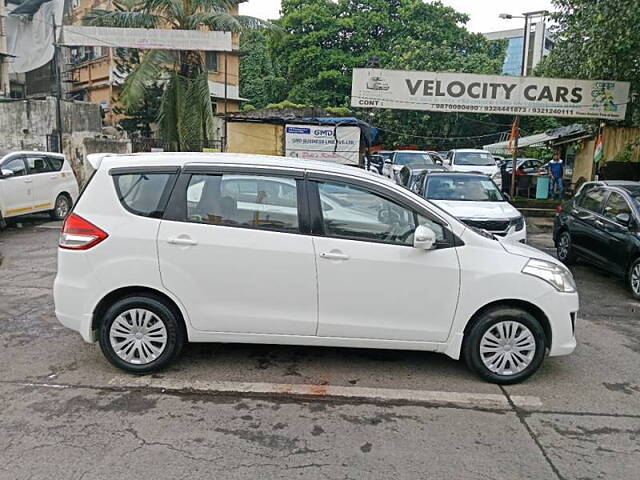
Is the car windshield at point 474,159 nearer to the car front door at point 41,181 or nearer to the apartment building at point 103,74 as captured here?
the apartment building at point 103,74

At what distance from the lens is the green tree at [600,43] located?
1076 cm

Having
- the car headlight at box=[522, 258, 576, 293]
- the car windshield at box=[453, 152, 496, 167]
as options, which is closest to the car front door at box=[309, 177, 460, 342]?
the car headlight at box=[522, 258, 576, 293]

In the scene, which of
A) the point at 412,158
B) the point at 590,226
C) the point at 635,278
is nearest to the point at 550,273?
the point at 635,278

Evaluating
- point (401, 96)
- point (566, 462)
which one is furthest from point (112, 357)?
point (401, 96)

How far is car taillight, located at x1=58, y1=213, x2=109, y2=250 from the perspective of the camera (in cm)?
435

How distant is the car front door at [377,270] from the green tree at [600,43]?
877cm

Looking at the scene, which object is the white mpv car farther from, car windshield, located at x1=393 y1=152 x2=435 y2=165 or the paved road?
car windshield, located at x1=393 y1=152 x2=435 y2=165

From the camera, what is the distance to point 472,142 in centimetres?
3784

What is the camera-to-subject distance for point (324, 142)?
15.7 metres

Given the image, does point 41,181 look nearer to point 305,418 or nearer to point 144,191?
point 144,191

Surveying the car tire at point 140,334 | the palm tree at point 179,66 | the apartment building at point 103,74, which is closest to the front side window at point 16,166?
the palm tree at point 179,66

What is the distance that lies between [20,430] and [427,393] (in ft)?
9.45

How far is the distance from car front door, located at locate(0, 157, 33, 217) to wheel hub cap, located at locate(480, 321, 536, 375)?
10.6 meters

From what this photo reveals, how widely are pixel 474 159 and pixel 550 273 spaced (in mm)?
16632
